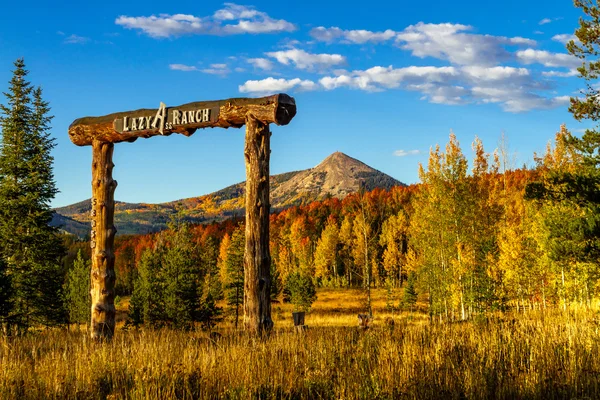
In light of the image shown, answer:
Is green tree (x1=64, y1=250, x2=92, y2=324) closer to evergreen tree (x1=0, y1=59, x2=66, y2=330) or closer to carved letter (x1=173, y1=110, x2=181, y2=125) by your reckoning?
evergreen tree (x1=0, y1=59, x2=66, y2=330)

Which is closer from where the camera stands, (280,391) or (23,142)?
(280,391)

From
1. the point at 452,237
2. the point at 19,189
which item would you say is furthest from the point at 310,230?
the point at 19,189

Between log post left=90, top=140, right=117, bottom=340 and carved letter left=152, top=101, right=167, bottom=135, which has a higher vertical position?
carved letter left=152, top=101, right=167, bottom=135

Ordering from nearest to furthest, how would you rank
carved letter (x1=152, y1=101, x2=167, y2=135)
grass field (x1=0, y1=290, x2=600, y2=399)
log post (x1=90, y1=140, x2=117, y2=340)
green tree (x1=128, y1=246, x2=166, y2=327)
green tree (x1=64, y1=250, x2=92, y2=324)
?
grass field (x1=0, y1=290, x2=600, y2=399)
carved letter (x1=152, y1=101, x2=167, y2=135)
log post (x1=90, y1=140, x2=117, y2=340)
green tree (x1=128, y1=246, x2=166, y2=327)
green tree (x1=64, y1=250, x2=92, y2=324)

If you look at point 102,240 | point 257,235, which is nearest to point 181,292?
point 102,240

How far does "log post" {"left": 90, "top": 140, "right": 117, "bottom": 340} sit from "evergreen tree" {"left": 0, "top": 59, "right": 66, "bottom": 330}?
15192 millimetres

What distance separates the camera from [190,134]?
950 cm

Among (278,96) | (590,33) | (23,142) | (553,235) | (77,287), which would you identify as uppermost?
(590,33)

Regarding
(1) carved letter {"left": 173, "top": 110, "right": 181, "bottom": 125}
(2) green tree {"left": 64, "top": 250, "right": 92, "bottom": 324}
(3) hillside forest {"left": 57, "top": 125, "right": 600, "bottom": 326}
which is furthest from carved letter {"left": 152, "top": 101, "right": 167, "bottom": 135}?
(2) green tree {"left": 64, "top": 250, "right": 92, "bottom": 324}

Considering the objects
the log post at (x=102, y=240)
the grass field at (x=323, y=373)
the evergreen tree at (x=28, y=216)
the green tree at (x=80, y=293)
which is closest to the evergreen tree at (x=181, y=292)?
the evergreen tree at (x=28, y=216)

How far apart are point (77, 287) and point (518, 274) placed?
39210mm

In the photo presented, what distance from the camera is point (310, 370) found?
5.27 metres

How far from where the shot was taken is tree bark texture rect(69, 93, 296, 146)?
822 centimetres

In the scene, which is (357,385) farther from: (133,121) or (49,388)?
(133,121)
